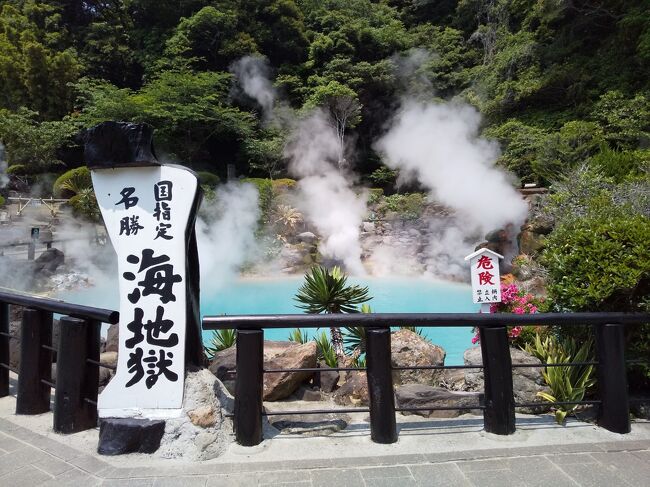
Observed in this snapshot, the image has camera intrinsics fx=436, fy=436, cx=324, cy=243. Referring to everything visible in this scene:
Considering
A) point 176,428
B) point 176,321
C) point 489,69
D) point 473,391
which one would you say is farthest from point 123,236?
point 489,69

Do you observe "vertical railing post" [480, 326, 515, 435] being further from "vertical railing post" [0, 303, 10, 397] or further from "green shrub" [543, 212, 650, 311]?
"vertical railing post" [0, 303, 10, 397]

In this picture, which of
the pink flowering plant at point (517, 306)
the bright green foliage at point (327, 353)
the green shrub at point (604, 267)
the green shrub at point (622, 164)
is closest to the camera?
the green shrub at point (604, 267)

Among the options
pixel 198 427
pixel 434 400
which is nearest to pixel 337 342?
pixel 434 400

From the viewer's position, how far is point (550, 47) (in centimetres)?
1644

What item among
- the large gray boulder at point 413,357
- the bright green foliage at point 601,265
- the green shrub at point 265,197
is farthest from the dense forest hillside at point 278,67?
the bright green foliage at point 601,265

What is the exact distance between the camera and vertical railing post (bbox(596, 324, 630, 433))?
3.10 meters

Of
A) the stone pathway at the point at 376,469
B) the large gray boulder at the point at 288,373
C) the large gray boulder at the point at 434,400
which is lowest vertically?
the stone pathway at the point at 376,469

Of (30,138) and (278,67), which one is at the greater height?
(278,67)

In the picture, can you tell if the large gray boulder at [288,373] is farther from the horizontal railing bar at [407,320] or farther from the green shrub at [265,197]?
the green shrub at [265,197]

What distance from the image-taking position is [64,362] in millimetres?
3070

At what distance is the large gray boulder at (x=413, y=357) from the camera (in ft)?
14.8

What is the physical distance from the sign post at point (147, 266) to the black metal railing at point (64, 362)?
11.0 inches

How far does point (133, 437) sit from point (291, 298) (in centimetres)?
840

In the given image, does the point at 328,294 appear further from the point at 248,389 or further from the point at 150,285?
the point at 150,285
